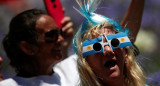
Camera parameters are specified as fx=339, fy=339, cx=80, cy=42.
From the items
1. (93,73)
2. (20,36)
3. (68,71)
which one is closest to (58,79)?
(68,71)

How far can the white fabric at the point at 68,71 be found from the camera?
8.93 ft

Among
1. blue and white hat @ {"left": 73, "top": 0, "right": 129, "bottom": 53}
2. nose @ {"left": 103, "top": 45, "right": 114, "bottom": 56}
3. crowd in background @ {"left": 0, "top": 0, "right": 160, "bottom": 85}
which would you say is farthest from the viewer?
crowd in background @ {"left": 0, "top": 0, "right": 160, "bottom": 85}

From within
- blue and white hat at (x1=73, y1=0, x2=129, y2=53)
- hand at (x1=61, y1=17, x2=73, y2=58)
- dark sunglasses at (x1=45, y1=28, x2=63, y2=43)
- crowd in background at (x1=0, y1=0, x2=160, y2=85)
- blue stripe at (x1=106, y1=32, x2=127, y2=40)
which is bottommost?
crowd in background at (x1=0, y1=0, x2=160, y2=85)

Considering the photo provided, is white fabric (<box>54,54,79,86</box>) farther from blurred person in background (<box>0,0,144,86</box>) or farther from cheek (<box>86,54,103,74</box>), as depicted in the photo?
cheek (<box>86,54,103,74</box>)

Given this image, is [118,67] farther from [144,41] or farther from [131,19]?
[144,41]

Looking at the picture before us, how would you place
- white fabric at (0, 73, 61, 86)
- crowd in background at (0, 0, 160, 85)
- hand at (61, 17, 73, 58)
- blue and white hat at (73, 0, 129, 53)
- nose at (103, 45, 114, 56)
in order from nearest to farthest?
nose at (103, 45, 114, 56) → blue and white hat at (73, 0, 129, 53) → white fabric at (0, 73, 61, 86) → hand at (61, 17, 73, 58) → crowd in background at (0, 0, 160, 85)

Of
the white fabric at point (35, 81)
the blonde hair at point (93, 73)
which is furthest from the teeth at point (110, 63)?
the white fabric at point (35, 81)

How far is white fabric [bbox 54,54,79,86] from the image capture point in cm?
272

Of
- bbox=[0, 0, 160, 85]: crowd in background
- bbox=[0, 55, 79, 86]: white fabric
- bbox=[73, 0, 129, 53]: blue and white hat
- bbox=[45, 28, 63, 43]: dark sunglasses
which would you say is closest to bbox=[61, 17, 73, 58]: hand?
bbox=[0, 55, 79, 86]: white fabric

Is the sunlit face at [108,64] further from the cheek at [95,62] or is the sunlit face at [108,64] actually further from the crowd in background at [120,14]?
the crowd in background at [120,14]

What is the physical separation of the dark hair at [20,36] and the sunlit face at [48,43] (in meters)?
0.05

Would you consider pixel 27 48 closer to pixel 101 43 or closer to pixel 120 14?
pixel 101 43

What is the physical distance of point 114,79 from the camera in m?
2.09

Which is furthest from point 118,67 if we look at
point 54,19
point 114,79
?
point 54,19
